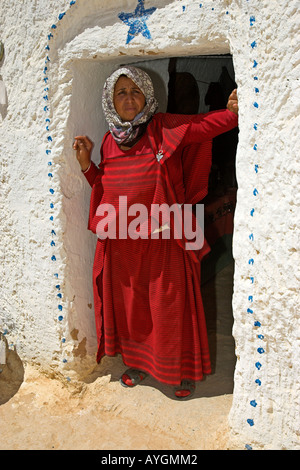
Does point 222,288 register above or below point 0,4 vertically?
below

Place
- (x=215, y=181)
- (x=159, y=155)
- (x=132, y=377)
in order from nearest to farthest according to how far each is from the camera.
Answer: (x=159, y=155), (x=132, y=377), (x=215, y=181)

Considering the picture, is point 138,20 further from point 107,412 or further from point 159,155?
point 107,412

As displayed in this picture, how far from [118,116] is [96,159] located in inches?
15.6

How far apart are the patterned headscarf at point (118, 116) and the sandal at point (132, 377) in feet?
4.34

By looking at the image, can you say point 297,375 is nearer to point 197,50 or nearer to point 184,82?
point 197,50

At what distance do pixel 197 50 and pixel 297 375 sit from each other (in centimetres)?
144

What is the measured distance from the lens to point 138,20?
1975mm

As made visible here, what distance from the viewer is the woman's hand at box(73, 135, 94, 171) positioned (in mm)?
2346

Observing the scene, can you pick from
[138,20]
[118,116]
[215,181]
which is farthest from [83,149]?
[215,181]

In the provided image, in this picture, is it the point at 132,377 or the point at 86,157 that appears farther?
the point at 132,377

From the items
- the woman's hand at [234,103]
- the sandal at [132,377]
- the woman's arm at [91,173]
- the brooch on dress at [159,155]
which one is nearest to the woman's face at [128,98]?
the brooch on dress at [159,155]

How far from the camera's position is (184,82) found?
3533mm

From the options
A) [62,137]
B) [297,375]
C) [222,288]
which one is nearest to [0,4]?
[62,137]

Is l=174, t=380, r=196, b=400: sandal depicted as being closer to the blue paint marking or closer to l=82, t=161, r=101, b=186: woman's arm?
l=82, t=161, r=101, b=186: woman's arm
